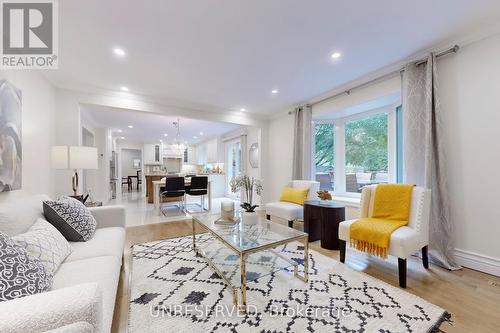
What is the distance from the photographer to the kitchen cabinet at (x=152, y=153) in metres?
9.07

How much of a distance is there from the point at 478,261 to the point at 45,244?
3.78 m

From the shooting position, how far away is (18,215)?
4.72 feet

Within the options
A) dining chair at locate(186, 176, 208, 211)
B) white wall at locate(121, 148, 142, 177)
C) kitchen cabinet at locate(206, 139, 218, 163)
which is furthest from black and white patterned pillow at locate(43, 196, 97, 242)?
white wall at locate(121, 148, 142, 177)

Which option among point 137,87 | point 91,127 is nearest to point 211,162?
point 91,127

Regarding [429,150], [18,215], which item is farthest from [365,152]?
[18,215]

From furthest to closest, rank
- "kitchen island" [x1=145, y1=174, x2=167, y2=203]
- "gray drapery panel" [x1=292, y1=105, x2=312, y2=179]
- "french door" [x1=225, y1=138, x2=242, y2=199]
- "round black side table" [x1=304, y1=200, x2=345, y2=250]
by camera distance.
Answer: "french door" [x1=225, y1=138, x2=242, y2=199], "kitchen island" [x1=145, y1=174, x2=167, y2=203], "gray drapery panel" [x1=292, y1=105, x2=312, y2=179], "round black side table" [x1=304, y1=200, x2=345, y2=250]

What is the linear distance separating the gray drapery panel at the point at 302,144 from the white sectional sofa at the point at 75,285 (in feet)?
10.4

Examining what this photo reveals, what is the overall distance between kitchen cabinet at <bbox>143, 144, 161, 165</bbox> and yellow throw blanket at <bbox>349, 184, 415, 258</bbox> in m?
8.88

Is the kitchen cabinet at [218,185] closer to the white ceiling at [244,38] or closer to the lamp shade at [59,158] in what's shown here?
the white ceiling at [244,38]

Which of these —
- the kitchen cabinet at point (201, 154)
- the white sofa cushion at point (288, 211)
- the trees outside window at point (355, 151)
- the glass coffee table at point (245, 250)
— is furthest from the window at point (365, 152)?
the kitchen cabinet at point (201, 154)

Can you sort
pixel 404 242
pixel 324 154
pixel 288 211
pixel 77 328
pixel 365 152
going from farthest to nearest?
1. pixel 324 154
2. pixel 365 152
3. pixel 288 211
4. pixel 404 242
5. pixel 77 328

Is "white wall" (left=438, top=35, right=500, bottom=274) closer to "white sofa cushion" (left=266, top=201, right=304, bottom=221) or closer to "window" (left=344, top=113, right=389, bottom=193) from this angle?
"window" (left=344, top=113, right=389, bottom=193)

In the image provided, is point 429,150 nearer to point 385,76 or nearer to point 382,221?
point 382,221

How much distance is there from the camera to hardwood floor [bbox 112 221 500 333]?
4.74ft
